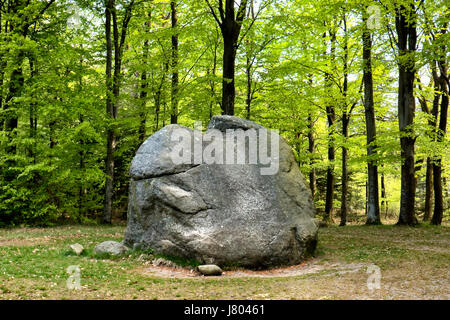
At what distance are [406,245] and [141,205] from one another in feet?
25.7

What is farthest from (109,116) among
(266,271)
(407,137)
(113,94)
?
(407,137)

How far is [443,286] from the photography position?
6.09 meters

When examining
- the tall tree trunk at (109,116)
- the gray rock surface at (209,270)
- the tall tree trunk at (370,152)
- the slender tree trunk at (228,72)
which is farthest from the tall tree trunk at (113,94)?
the tall tree trunk at (370,152)

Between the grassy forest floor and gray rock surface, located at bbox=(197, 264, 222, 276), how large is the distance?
21cm

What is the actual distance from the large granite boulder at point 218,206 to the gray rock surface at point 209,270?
47 cm

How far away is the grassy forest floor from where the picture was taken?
5.80 m

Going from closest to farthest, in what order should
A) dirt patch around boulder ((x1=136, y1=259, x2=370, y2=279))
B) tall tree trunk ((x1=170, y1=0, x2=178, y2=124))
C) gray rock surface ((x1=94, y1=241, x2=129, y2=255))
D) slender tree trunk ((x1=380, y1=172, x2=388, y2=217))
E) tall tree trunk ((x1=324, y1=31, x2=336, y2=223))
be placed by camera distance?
dirt patch around boulder ((x1=136, y1=259, x2=370, y2=279)) < gray rock surface ((x1=94, y1=241, x2=129, y2=255)) < tall tree trunk ((x1=170, y1=0, x2=178, y2=124)) < tall tree trunk ((x1=324, y1=31, x2=336, y2=223)) < slender tree trunk ((x1=380, y1=172, x2=388, y2=217))

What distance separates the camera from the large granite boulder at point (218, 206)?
27.9ft

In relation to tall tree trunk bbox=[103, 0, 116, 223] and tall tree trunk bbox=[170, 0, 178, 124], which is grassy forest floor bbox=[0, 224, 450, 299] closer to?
tall tree trunk bbox=[103, 0, 116, 223]

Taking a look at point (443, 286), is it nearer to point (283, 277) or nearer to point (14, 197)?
point (283, 277)

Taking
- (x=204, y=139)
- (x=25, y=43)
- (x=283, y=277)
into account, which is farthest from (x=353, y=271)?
(x=25, y=43)

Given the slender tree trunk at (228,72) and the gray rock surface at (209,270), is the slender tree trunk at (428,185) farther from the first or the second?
the gray rock surface at (209,270)

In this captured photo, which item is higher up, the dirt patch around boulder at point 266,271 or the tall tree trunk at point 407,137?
the tall tree trunk at point 407,137

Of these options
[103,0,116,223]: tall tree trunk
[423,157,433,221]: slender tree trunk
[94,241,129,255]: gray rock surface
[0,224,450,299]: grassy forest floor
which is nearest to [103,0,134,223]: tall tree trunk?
[103,0,116,223]: tall tree trunk
